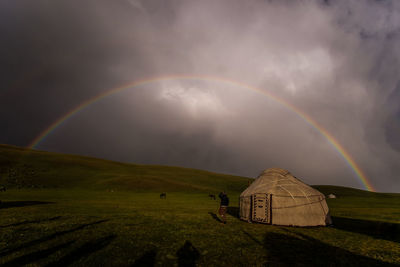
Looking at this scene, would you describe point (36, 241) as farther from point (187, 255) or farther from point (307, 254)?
point (307, 254)

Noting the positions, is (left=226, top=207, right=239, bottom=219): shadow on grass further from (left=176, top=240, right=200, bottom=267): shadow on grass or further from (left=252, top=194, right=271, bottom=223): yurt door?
(left=176, top=240, right=200, bottom=267): shadow on grass

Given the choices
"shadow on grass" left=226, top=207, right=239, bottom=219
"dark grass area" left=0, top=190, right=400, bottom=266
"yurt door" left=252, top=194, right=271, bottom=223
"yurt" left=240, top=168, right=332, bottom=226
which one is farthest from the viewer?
"shadow on grass" left=226, top=207, right=239, bottom=219

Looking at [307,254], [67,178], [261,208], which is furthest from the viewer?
[67,178]

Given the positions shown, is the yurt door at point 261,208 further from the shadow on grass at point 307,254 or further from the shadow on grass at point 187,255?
the shadow on grass at point 187,255

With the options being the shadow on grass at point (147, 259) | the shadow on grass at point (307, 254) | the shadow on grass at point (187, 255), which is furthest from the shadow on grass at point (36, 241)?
the shadow on grass at point (307, 254)

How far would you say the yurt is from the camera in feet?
62.9

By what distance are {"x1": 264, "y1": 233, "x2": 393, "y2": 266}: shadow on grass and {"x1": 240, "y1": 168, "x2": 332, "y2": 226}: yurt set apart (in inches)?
179

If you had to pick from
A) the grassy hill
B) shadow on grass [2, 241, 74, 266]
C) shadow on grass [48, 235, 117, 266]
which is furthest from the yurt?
the grassy hill

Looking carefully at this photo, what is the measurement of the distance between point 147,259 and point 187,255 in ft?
6.02

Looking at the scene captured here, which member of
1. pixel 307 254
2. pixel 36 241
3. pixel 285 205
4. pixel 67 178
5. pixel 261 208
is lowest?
pixel 36 241

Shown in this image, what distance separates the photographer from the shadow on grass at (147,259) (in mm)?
9398

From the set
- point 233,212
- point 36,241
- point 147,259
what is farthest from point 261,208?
point 36,241

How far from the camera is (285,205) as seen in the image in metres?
19.4

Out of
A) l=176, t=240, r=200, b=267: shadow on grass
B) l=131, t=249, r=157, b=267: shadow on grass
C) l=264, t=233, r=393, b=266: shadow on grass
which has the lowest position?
l=131, t=249, r=157, b=267: shadow on grass
